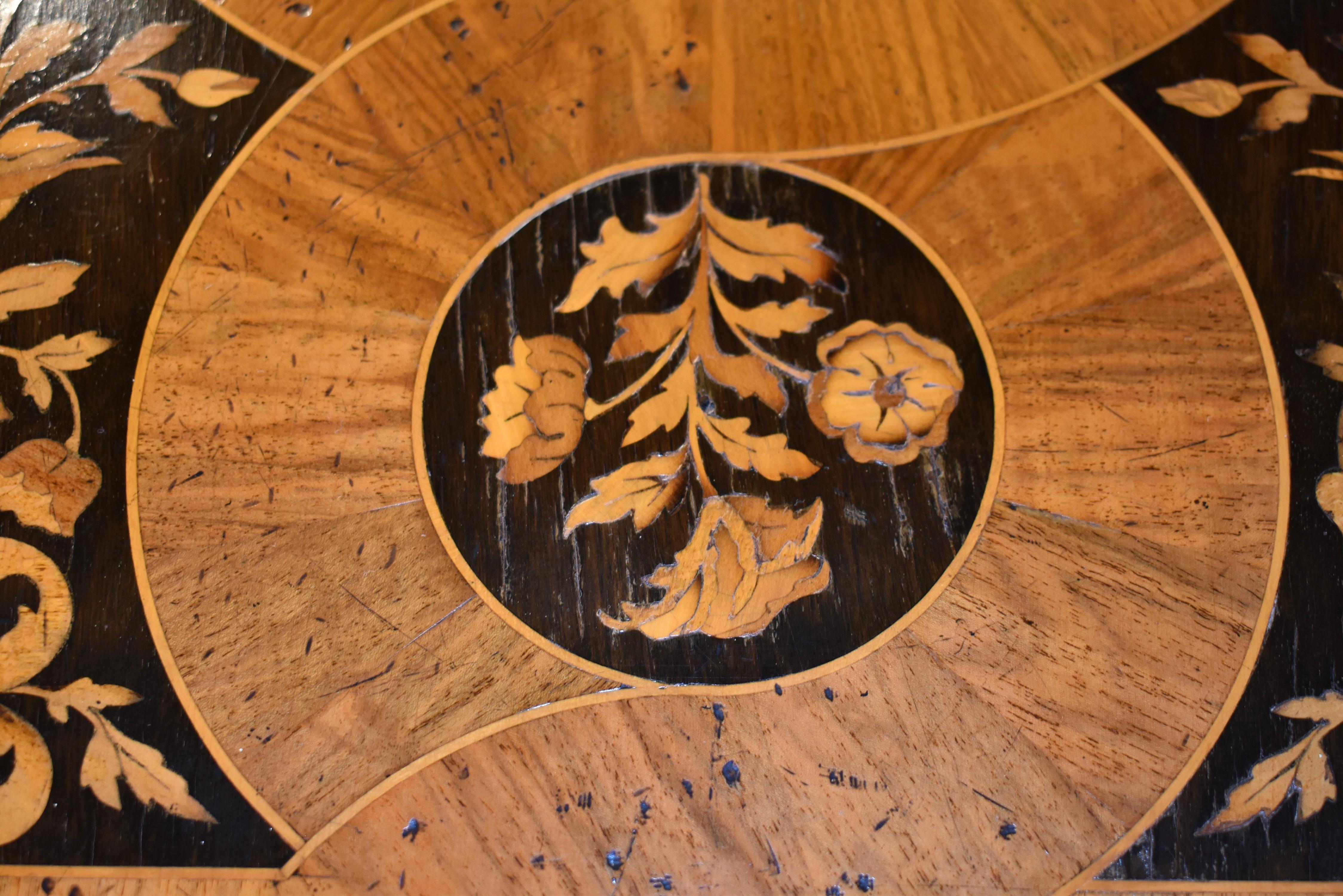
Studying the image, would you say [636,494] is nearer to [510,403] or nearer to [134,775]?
[510,403]

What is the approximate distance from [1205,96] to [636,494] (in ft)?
2.15

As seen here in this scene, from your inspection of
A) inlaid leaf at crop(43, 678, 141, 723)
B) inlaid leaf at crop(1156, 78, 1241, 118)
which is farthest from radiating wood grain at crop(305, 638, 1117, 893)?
inlaid leaf at crop(1156, 78, 1241, 118)

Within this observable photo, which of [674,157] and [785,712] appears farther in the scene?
[674,157]

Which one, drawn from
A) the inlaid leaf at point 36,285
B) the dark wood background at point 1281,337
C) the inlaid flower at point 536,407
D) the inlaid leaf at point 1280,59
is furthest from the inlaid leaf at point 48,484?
the inlaid leaf at point 1280,59

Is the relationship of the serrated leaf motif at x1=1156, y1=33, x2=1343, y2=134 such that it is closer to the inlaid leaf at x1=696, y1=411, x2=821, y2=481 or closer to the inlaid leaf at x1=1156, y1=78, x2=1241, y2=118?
the inlaid leaf at x1=1156, y1=78, x2=1241, y2=118

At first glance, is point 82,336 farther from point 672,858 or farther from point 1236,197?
point 1236,197

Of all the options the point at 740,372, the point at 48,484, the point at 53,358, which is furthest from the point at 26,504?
the point at 740,372

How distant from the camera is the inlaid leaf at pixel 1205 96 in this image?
0.86 metres

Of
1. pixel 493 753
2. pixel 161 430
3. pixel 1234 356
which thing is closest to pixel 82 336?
pixel 161 430

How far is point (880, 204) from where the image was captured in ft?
2.77

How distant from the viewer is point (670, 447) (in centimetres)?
80

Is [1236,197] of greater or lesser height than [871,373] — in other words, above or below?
above

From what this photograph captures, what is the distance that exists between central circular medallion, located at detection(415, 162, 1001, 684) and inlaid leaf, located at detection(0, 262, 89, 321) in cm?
33

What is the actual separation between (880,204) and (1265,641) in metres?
0.49
